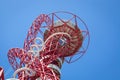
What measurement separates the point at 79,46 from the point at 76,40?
121 centimetres

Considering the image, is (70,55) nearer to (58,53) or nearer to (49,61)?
(58,53)

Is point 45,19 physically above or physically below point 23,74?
above

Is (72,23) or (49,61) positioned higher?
(72,23)

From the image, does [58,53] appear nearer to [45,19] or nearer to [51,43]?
[51,43]

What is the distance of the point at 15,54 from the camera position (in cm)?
4319

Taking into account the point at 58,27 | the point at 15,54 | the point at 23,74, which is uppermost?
the point at 58,27

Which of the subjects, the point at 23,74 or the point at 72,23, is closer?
the point at 23,74

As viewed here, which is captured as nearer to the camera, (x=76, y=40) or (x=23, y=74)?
(x=23, y=74)

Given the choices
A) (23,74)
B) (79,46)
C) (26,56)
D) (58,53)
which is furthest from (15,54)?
(79,46)

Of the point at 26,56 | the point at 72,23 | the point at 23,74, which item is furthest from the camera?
the point at 72,23

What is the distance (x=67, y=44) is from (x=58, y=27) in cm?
338

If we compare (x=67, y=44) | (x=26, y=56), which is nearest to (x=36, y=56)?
(x=26, y=56)

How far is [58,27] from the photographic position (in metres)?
48.7

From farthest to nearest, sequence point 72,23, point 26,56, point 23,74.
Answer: point 72,23
point 26,56
point 23,74
